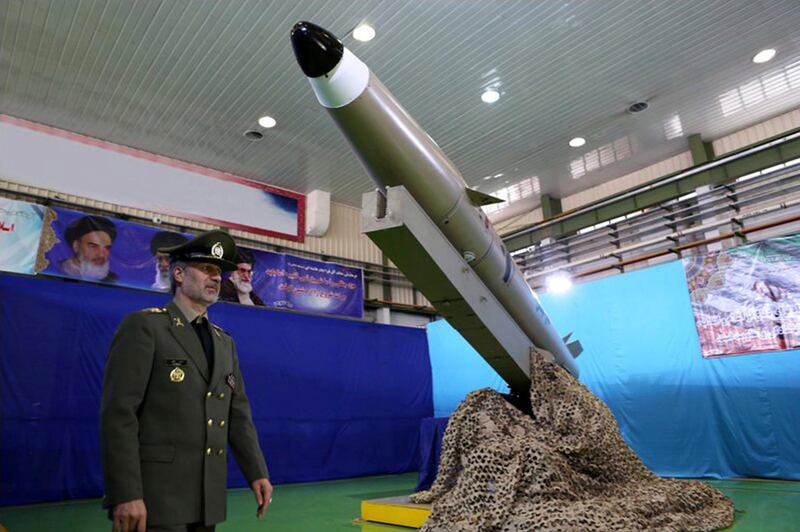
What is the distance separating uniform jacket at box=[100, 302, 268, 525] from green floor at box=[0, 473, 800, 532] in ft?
7.58

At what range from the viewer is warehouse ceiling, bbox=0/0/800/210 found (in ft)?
16.9

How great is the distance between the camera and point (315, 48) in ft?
7.45

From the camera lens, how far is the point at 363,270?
913cm

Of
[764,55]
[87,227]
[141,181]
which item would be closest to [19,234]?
[87,227]

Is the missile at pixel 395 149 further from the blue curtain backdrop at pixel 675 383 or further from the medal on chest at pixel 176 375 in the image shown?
the blue curtain backdrop at pixel 675 383

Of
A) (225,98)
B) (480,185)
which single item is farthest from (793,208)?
(225,98)

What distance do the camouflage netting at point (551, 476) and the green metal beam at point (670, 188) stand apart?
5.10m

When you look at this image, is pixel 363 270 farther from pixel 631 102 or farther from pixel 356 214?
pixel 631 102

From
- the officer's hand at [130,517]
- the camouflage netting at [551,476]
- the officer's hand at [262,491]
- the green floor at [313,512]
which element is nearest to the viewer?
the officer's hand at [130,517]

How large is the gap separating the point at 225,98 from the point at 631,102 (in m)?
5.22

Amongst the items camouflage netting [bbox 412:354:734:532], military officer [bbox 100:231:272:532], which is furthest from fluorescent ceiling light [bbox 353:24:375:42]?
military officer [bbox 100:231:272:532]

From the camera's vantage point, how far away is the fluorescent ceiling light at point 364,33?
530cm

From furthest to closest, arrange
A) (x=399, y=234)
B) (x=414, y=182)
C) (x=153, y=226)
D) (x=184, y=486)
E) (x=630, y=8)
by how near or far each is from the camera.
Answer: (x=153, y=226) < (x=630, y=8) < (x=414, y=182) < (x=399, y=234) < (x=184, y=486)

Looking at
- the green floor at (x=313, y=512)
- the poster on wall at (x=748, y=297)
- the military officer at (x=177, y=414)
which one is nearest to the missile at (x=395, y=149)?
the military officer at (x=177, y=414)
